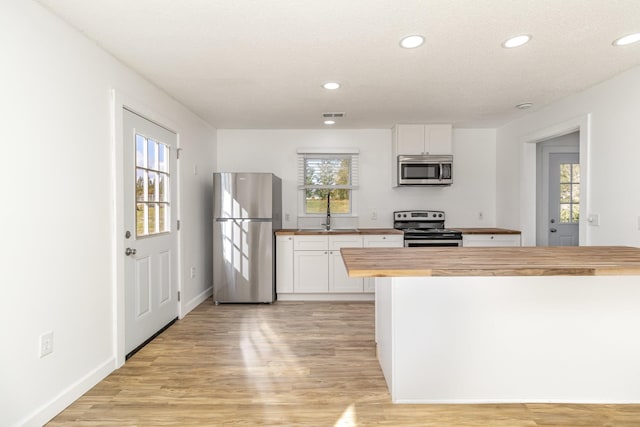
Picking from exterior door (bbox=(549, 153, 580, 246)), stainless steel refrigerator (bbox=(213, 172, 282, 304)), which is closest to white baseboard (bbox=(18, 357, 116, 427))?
stainless steel refrigerator (bbox=(213, 172, 282, 304))

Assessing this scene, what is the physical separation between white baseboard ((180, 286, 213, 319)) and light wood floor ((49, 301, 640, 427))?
16.6 inches

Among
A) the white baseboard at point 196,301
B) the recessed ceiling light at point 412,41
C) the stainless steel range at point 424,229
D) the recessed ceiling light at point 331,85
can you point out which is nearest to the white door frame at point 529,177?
the stainless steel range at point 424,229

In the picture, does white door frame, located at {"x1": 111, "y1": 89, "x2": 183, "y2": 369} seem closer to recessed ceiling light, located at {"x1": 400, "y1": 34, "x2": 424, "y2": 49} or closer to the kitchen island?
the kitchen island

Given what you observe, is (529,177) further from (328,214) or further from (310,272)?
(310,272)

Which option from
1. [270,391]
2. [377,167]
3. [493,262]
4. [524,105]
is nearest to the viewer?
[493,262]

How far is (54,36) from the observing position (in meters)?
1.94

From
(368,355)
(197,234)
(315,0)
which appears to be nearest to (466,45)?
(315,0)

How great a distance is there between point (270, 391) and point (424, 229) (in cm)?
312

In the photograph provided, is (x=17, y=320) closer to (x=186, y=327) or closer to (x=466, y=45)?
(x=186, y=327)

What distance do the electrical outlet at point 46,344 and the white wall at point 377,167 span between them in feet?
10.5

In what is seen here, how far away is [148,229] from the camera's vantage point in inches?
117

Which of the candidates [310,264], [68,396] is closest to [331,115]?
[310,264]

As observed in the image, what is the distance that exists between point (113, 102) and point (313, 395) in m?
2.41

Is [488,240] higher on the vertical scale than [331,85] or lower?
lower
